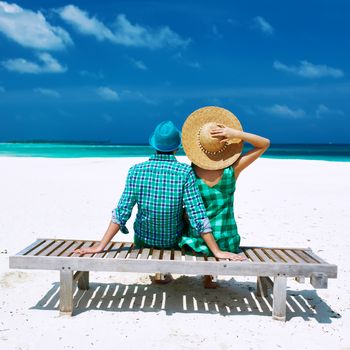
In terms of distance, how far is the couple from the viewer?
14.3ft

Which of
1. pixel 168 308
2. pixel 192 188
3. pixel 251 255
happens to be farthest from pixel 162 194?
pixel 168 308

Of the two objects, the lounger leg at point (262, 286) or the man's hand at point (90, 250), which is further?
the lounger leg at point (262, 286)

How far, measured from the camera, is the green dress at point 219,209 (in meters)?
4.52

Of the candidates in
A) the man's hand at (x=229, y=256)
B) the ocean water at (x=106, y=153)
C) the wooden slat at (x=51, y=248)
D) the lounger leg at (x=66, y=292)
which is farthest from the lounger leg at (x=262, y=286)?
the ocean water at (x=106, y=153)

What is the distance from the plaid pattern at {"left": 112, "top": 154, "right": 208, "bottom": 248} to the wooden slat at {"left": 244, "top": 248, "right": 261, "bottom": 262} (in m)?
0.54

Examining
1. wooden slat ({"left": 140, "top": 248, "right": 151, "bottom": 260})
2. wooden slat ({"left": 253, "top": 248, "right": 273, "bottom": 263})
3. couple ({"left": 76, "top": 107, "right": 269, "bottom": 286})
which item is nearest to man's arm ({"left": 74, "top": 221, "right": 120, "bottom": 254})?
couple ({"left": 76, "top": 107, "right": 269, "bottom": 286})

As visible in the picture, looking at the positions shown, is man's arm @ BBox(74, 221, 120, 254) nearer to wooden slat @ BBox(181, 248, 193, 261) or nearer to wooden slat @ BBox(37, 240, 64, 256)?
wooden slat @ BBox(37, 240, 64, 256)

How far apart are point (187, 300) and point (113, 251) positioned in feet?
3.09

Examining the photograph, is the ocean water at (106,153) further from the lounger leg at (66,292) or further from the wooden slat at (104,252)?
the lounger leg at (66,292)

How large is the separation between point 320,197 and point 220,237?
826cm

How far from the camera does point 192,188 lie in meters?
4.35

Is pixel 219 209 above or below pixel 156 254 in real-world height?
above

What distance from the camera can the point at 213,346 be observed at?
3775mm

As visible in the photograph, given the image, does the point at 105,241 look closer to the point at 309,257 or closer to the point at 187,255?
the point at 187,255
